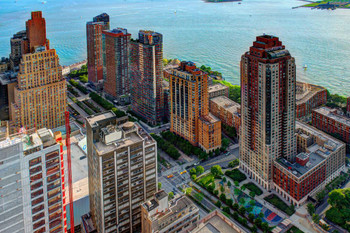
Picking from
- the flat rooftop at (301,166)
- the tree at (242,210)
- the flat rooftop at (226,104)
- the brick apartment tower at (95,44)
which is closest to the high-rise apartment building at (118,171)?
the tree at (242,210)

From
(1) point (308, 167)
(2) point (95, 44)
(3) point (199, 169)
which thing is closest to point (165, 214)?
(3) point (199, 169)

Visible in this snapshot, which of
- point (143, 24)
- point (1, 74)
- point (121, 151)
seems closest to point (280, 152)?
point (121, 151)

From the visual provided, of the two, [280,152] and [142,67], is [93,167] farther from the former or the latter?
[142,67]

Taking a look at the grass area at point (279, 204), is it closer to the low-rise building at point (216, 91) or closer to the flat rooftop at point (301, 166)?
the flat rooftop at point (301, 166)

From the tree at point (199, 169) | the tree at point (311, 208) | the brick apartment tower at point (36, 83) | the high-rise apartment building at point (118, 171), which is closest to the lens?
the high-rise apartment building at point (118, 171)

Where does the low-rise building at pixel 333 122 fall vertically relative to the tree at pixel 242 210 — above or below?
above

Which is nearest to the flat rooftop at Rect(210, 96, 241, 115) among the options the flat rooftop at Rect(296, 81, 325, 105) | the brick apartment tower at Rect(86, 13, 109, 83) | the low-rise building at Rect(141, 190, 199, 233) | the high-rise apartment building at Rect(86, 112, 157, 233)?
the flat rooftop at Rect(296, 81, 325, 105)
